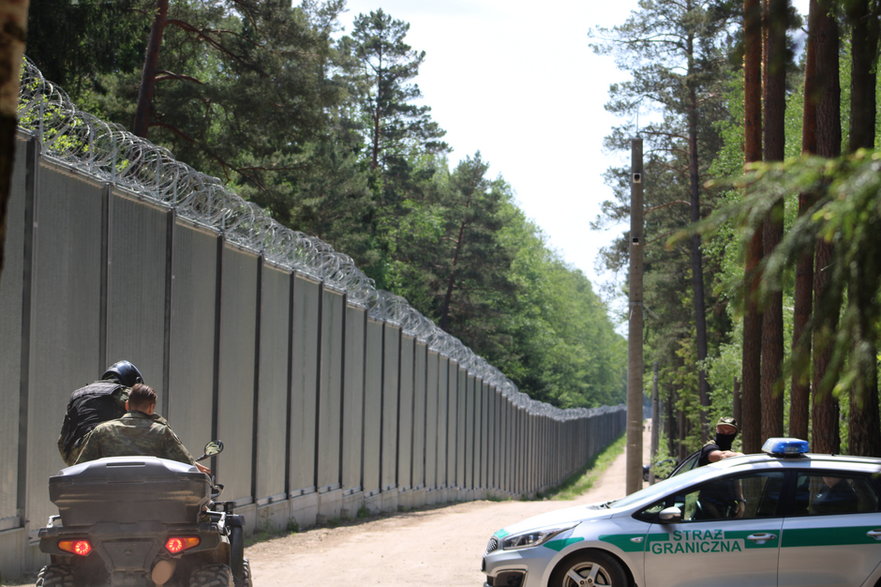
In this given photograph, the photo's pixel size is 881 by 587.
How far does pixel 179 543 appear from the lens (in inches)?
296

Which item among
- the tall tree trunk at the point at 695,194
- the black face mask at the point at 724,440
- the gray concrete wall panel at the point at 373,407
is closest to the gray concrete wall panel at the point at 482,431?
the tall tree trunk at the point at 695,194

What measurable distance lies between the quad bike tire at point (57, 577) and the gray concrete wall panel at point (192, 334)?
7096mm

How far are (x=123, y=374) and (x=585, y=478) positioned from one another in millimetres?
74138

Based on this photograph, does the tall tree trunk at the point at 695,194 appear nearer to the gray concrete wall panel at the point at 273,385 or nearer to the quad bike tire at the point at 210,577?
the gray concrete wall panel at the point at 273,385

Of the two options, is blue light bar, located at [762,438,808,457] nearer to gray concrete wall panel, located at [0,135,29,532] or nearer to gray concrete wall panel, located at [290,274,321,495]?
gray concrete wall panel, located at [0,135,29,532]

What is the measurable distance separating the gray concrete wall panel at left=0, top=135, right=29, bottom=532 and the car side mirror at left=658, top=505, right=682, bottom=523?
6.19m

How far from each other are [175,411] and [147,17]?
54.9 ft

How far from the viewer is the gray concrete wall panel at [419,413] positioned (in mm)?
30766

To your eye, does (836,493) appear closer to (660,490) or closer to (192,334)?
(660,490)

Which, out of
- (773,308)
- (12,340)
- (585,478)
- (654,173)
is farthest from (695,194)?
(585,478)

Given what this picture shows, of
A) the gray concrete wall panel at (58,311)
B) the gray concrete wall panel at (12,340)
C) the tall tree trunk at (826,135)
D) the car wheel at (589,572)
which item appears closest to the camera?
the car wheel at (589,572)

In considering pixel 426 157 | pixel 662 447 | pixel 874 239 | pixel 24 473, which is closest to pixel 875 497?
pixel 874 239

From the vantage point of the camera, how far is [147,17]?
1134 inches

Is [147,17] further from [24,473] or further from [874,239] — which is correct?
[874,239]
